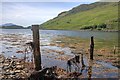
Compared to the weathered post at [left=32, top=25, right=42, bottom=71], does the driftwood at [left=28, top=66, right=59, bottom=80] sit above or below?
below

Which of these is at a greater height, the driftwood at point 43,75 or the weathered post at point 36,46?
the weathered post at point 36,46

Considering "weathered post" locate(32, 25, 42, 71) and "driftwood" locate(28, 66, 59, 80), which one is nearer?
"driftwood" locate(28, 66, 59, 80)

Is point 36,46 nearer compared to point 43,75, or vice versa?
point 43,75

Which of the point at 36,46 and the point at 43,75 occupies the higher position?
the point at 36,46

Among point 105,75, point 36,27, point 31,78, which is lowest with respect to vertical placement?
point 105,75

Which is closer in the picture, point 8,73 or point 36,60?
point 36,60

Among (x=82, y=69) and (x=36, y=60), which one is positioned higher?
(x=36, y=60)

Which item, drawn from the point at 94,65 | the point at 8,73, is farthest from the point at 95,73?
the point at 8,73

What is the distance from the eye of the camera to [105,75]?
30062 millimetres

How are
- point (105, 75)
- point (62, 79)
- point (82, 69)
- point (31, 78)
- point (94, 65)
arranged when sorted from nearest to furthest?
point (31, 78), point (62, 79), point (105, 75), point (82, 69), point (94, 65)

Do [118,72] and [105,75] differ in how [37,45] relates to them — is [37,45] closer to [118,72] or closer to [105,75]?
[105,75]

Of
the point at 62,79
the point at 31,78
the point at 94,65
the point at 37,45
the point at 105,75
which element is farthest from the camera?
the point at 94,65

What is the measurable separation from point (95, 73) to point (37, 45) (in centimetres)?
1378

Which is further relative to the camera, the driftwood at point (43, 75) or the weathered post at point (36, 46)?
the weathered post at point (36, 46)
